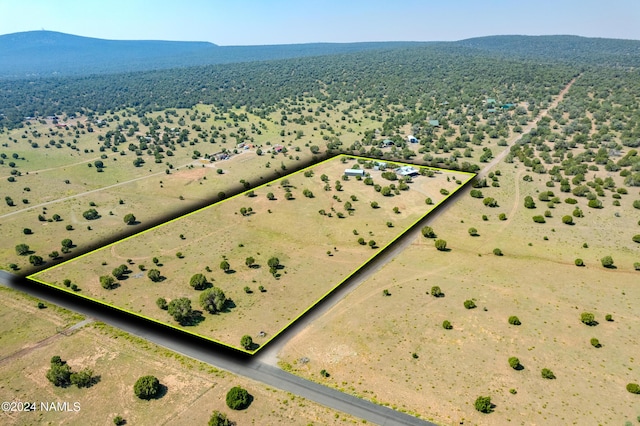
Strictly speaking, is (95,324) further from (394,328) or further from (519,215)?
(519,215)

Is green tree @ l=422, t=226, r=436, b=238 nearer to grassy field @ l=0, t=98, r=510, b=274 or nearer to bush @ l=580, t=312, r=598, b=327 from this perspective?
bush @ l=580, t=312, r=598, b=327

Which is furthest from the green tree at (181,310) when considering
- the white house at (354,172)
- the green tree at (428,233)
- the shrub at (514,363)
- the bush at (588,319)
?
the white house at (354,172)

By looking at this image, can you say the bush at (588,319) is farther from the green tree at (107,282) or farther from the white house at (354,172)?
the white house at (354,172)

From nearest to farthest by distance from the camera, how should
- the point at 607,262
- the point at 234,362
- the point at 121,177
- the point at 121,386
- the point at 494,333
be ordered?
the point at 121,386, the point at 234,362, the point at 494,333, the point at 607,262, the point at 121,177

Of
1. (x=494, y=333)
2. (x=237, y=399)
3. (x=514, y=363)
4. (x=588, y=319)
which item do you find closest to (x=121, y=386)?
(x=237, y=399)

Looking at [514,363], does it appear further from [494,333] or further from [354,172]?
[354,172]

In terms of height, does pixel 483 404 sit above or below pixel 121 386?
above

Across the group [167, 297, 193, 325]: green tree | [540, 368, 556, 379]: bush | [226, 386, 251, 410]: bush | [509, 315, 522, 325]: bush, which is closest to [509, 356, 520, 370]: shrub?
[540, 368, 556, 379]: bush
